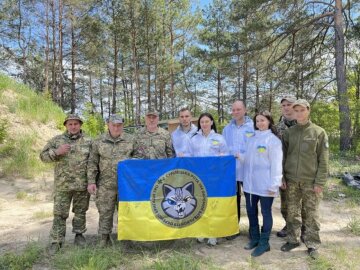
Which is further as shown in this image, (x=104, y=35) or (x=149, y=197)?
(x=104, y=35)

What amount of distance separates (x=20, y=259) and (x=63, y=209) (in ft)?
2.41

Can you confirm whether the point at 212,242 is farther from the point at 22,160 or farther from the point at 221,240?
the point at 22,160

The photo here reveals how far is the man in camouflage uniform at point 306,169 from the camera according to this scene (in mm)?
3941

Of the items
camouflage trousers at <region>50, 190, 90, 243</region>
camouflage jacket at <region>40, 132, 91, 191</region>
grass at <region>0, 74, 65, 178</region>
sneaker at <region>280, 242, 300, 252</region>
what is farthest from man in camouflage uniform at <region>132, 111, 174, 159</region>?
grass at <region>0, 74, 65, 178</region>

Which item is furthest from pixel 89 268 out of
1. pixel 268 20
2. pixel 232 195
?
pixel 268 20

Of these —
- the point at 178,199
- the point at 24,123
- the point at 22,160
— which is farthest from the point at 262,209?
the point at 24,123

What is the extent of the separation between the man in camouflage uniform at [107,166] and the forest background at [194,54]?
8563mm

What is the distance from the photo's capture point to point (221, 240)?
4.62m

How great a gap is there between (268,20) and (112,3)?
11958 millimetres

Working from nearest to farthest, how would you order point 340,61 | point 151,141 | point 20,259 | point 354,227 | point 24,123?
Answer: point 20,259 → point 151,141 → point 354,227 → point 24,123 → point 340,61

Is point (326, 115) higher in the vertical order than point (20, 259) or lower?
higher

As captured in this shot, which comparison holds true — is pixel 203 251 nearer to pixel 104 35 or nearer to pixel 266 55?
pixel 266 55

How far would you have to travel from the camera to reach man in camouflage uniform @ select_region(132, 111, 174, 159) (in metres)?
4.49

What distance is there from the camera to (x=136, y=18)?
72.9 feet
